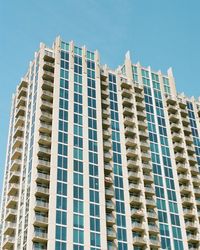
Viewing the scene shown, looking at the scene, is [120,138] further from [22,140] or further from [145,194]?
[22,140]

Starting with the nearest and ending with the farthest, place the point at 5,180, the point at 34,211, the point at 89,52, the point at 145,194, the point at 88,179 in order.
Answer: the point at 34,211 → the point at 88,179 → the point at 145,194 → the point at 5,180 → the point at 89,52

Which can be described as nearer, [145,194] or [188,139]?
[145,194]

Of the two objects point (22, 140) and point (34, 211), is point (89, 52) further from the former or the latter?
point (34, 211)

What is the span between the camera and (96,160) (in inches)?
3543

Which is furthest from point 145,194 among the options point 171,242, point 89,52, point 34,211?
point 89,52

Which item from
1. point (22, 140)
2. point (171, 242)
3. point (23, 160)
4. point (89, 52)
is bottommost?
point (171, 242)

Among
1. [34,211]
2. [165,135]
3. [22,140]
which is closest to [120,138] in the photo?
[165,135]

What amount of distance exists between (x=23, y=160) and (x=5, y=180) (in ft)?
36.5

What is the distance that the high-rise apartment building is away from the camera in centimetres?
8100

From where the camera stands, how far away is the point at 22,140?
95938 millimetres

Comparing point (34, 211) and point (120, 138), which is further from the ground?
point (120, 138)

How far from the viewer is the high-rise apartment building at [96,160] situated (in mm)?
81000

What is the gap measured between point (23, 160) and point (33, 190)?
10.8 metres

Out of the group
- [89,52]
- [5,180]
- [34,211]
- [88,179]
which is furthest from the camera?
[89,52]
